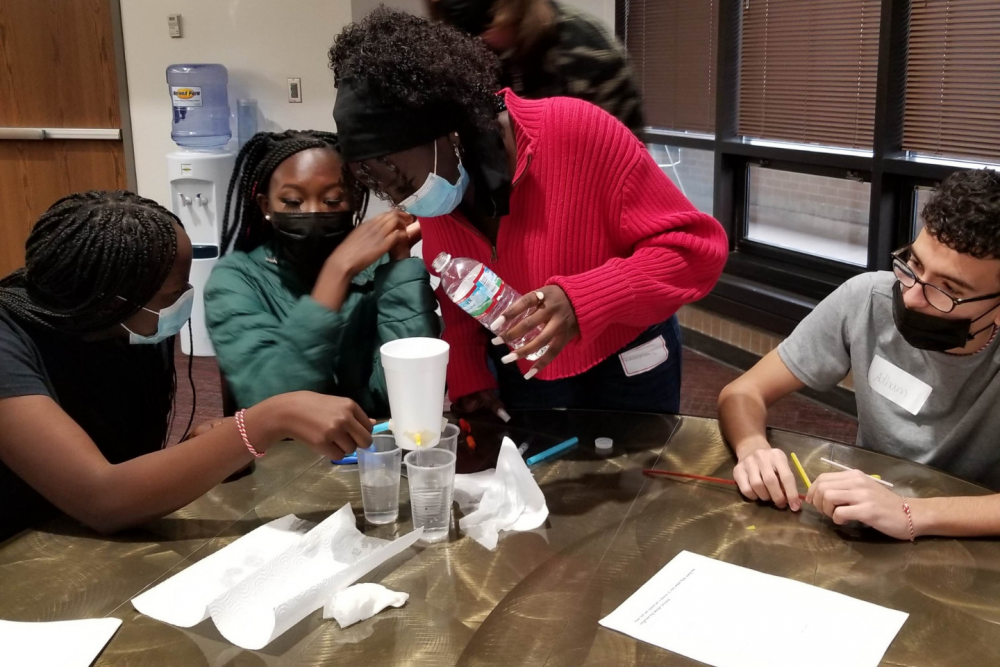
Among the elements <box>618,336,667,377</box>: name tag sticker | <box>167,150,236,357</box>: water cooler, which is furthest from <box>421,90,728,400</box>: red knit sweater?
<box>167,150,236,357</box>: water cooler

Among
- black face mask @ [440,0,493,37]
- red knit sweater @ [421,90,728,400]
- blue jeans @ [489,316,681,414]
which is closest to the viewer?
red knit sweater @ [421,90,728,400]

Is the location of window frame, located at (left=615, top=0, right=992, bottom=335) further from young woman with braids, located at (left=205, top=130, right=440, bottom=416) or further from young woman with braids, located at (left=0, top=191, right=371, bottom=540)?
young woman with braids, located at (left=0, top=191, right=371, bottom=540)

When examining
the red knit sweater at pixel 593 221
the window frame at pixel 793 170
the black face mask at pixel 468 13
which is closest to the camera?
the red knit sweater at pixel 593 221

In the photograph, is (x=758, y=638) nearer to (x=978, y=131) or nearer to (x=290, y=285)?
(x=290, y=285)

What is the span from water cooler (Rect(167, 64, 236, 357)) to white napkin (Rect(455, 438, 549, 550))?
11.9ft

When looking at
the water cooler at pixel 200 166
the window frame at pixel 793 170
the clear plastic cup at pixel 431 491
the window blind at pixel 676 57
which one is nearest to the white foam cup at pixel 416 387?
the clear plastic cup at pixel 431 491

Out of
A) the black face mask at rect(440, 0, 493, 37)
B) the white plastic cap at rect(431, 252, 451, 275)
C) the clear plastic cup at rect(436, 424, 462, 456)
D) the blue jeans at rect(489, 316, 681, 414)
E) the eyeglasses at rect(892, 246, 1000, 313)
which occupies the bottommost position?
the blue jeans at rect(489, 316, 681, 414)

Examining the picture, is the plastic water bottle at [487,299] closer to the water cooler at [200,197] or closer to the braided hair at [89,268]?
the braided hair at [89,268]

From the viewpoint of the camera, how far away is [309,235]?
1911 mm

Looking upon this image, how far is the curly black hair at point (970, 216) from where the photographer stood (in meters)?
1.50

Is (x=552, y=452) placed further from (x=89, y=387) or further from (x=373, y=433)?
(x=89, y=387)

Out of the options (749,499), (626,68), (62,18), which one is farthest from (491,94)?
(62,18)

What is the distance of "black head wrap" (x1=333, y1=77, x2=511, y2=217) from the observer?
1517 mm

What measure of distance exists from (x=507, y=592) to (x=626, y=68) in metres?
1.40
